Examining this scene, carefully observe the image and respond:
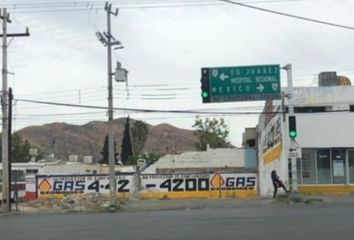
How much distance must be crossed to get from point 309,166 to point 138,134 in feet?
263

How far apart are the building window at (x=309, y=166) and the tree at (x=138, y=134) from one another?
77.9m

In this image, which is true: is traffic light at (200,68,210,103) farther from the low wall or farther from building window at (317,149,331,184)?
the low wall

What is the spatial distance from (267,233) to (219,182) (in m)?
31.2

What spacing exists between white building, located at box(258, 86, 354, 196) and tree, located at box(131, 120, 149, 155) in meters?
77.9

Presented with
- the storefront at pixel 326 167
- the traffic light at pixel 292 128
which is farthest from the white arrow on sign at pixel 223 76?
the storefront at pixel 326 167

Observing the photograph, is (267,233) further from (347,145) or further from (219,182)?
(219,182)

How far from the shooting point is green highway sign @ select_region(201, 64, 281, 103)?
121 feet

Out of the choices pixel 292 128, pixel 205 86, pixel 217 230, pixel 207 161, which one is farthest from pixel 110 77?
pixel 207 161

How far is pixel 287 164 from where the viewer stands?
39250mm

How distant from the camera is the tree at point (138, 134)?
11981 cm

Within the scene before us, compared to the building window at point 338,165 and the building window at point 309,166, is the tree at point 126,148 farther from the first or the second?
the building window at point 338,165

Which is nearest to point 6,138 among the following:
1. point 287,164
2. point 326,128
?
point 287,164

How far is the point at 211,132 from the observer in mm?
106250

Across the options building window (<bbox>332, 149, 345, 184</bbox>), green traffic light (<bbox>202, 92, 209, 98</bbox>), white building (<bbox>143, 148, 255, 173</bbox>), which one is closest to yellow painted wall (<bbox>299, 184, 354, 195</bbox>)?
building window (<bbox>332, 149, 345, 184</bbox>)
